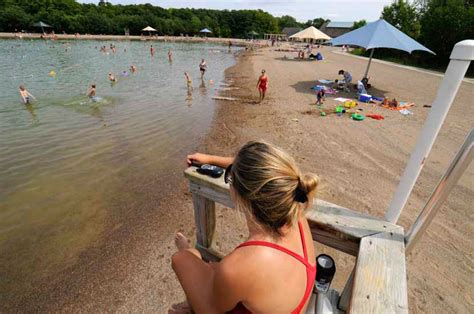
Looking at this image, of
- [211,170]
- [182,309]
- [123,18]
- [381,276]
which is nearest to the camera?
[381,276]

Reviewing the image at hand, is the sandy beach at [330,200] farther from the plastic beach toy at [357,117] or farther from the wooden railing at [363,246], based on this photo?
the wooden railing at [363,246]

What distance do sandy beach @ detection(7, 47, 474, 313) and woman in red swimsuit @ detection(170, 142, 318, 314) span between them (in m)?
0.29

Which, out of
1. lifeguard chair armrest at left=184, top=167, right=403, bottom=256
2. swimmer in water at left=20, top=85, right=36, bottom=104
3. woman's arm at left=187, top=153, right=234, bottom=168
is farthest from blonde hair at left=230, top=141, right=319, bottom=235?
swimmer in water at left=20, top=85, right=36, bottom=104

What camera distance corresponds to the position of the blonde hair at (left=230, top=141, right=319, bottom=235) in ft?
4.04

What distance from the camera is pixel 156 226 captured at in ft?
14.3

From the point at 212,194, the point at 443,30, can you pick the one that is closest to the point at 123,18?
the point at 443,30

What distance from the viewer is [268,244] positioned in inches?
48.4

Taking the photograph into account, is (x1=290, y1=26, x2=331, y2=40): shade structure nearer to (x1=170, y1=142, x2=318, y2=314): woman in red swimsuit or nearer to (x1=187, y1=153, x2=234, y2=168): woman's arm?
(x1=187, y1=153, x2=234, y2=168): woman's arm

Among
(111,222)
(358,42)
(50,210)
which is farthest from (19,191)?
(358,42)

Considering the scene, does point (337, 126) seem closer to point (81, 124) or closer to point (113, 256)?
point (113, 256)

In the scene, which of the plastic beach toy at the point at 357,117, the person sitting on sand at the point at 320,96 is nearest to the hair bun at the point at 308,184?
the plastic beach toy at the point at 357,117

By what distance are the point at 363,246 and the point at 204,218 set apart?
148cm

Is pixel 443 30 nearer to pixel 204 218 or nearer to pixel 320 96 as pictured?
pixel 320 96

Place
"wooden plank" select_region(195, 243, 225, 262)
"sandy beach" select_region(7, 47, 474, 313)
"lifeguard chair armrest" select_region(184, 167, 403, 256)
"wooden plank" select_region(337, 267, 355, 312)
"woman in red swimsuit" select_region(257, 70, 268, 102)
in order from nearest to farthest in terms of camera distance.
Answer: "lifeguard chair armrest" select_region(184, 167, 403, 256) < "wooden plank" select_region(337, 267, 355, 312) < "wooden plank" select_region(195, 243, 225, 262) < "sandy beach" select_region(7, 47, 474, 313) < "woman in red swimsuit" select_region(257, 70, 268, 102)
